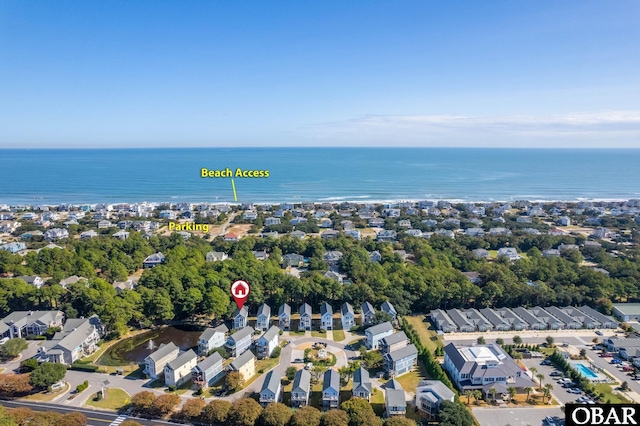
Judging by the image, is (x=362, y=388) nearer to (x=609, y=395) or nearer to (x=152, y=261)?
→ (x=609, y=395)

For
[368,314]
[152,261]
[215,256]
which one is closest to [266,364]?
[368,314]

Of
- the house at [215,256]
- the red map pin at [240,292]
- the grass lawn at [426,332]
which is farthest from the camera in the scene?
the house at [215,256]

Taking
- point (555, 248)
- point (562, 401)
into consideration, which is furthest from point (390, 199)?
point (562, 401)

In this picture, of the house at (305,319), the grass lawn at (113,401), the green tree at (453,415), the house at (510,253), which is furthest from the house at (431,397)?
the house at (510,253)

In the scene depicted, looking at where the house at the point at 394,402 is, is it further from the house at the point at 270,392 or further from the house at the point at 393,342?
the house at the point at 270,392

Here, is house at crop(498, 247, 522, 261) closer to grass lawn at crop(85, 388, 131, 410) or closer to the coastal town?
the coastal town

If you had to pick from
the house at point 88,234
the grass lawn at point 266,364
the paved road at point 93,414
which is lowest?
the grass lawn at point 266,364
